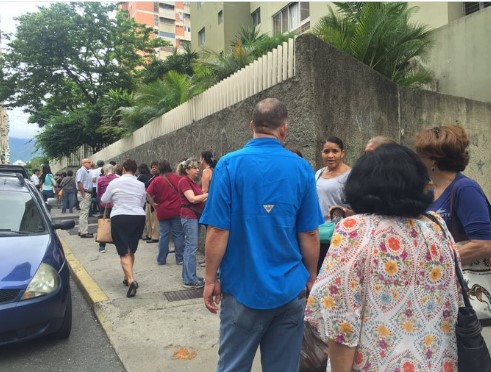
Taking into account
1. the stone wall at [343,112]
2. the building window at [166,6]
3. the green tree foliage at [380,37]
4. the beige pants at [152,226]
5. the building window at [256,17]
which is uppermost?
the building window at [166,6]

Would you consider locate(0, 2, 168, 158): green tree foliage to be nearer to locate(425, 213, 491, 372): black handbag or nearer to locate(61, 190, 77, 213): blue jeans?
locate(61, 190, 77, 213): blue jeans

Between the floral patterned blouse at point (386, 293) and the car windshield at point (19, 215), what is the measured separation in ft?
12.2

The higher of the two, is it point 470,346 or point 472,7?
point 472,7

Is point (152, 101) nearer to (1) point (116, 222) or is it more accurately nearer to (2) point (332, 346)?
(1) point (116, 222)

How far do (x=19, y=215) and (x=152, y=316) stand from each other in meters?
1.77

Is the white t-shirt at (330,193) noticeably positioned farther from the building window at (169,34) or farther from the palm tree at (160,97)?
the building window at (169,34)

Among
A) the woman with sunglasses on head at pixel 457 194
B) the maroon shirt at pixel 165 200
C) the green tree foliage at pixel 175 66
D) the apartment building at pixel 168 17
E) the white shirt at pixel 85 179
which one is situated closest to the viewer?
the woman with sunglasses on head at pixel 457 194

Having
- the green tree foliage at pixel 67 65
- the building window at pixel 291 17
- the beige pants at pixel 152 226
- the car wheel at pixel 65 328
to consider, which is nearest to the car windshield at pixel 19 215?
the car wheel at pixel 65 328

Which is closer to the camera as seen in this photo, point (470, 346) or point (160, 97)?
point (470, 346)

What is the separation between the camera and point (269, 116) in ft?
7.55

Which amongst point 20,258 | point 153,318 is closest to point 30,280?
point 20,258

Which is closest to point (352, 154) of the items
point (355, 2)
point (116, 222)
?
point (116, 222)

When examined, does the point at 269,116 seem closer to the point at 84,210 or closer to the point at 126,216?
the point at 126,216

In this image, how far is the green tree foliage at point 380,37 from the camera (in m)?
7.68
